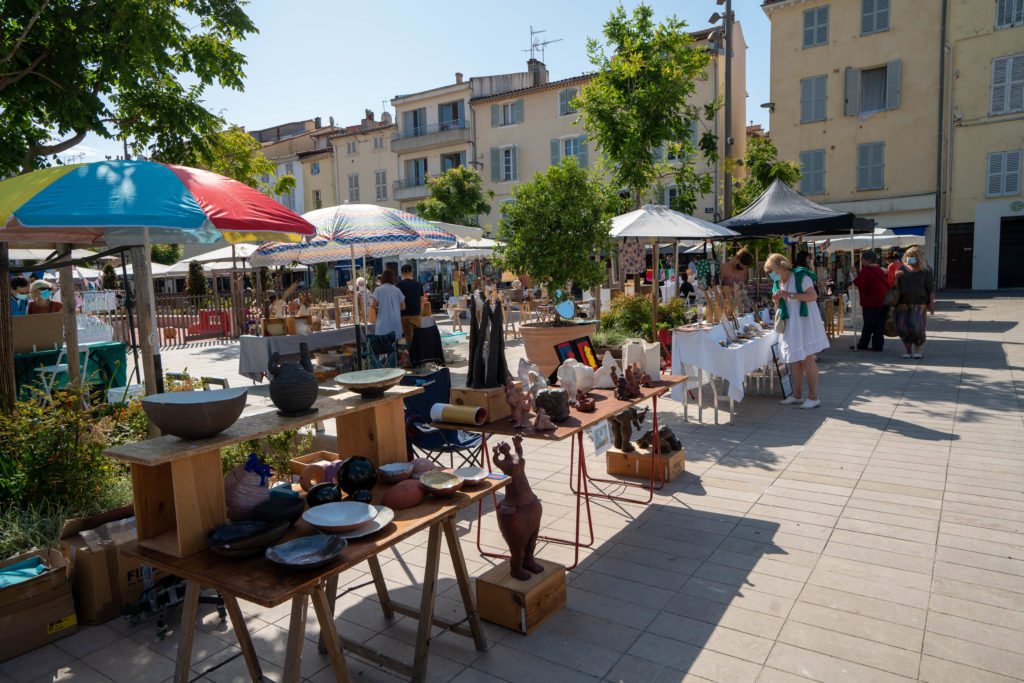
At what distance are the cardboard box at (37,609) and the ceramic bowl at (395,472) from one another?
168 cm

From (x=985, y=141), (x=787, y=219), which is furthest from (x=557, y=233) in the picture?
(x=985, y=141)

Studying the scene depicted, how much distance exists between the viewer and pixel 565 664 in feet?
8.64

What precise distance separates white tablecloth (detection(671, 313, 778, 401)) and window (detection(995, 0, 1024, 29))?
2109cm

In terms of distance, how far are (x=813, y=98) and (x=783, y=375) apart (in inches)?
770

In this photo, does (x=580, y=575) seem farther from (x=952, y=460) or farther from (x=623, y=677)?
(x=952, y=460)

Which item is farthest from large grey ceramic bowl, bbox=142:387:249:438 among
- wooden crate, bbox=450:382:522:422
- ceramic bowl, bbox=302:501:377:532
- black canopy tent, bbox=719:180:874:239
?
black canopy tent, bbox=719:180:874:239

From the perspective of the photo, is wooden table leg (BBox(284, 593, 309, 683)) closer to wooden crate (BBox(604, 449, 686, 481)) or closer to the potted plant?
wooden crate (BBox(604, 449, 686, 481))

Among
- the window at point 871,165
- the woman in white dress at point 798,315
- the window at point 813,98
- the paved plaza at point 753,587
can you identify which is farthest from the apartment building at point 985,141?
the paved plaza at point 753,587

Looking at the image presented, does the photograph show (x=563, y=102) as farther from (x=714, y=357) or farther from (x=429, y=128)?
(x=714, y=357)

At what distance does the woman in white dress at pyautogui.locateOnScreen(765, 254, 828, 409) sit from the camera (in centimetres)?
664

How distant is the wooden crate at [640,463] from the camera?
4820 mm

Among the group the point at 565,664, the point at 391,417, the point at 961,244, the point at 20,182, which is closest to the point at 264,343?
the point at 20,182

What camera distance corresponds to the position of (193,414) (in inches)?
83.2

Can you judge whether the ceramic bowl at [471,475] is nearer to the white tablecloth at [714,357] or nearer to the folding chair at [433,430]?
the folding chair at [433,430]
